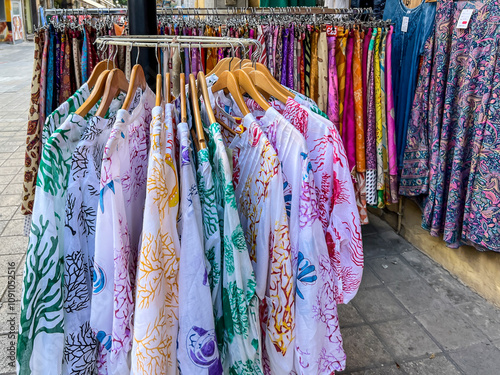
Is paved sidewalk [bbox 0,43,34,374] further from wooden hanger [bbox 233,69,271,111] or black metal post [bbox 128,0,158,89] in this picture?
wooden hanger [bbox 233,69,271,111]

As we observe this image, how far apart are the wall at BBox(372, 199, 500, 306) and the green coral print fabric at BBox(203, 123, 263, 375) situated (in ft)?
6.46

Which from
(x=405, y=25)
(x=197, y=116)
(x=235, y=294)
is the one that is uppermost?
(x=405, y=25)

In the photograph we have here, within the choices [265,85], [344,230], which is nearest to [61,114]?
[265,85]

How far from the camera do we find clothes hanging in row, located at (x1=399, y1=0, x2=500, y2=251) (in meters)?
2.22

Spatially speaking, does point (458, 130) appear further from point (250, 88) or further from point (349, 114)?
point (250, 88)

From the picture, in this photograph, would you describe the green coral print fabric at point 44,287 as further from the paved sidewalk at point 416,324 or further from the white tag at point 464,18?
the white tag at point 464,18

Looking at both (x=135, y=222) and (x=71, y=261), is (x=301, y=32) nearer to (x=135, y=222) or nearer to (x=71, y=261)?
(x=135, y=222)

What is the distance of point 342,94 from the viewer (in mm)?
2732

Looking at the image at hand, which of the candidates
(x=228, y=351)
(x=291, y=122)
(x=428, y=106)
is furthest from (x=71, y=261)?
(x=428, y=106)

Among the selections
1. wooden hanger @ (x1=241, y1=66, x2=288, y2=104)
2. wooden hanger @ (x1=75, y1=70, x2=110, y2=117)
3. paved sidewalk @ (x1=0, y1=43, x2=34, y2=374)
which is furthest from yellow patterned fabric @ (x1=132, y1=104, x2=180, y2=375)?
paved sidewalk @ (x1=0, y1=43, x2=34, y2=374)

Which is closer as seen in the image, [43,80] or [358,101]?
[43,80]

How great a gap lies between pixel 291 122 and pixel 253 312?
58 centimetres

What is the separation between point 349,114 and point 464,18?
32.4 inches

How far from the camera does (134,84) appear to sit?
4.36ft
